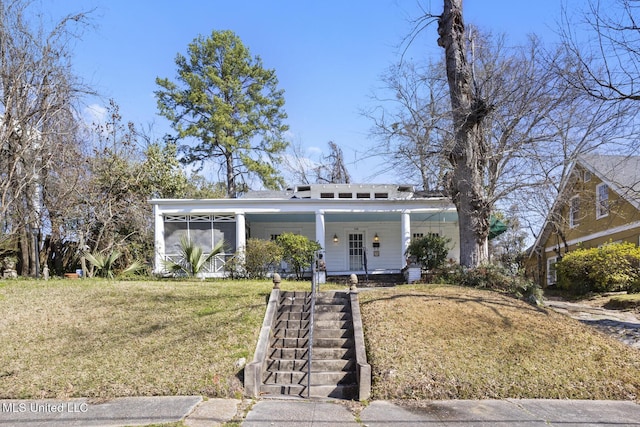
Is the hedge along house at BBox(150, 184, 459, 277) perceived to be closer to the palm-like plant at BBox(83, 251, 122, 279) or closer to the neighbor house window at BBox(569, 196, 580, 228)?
the palm-like plant at BBox(83, 251, 122, 279)

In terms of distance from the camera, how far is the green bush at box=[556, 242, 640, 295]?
15180mm

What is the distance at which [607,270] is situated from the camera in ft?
50.1

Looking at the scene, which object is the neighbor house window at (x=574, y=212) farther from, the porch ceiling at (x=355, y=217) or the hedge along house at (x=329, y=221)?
the porch ceiling at (x=355, y=217)

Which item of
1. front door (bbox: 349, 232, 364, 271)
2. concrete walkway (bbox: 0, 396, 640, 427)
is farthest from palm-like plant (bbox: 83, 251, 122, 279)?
front door (bbox: 349, 232, 364, 271)

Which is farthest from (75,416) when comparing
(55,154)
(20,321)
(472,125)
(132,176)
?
(132,176)

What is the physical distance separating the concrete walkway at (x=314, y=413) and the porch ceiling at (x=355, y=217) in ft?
37.9

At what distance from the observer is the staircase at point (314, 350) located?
7.42m

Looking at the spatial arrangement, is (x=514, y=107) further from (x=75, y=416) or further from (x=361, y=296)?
(x=75, y=416)

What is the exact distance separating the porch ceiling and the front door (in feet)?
3.39

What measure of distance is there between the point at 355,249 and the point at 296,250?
237 inches

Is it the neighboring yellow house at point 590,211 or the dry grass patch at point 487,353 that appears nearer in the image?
the dry grass patch at point 487,353

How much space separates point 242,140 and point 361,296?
20.0 m

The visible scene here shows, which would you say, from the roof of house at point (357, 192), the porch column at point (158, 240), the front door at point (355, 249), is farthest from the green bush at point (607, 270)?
the porch column at point (158, 240)

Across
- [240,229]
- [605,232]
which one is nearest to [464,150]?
[240,229]
